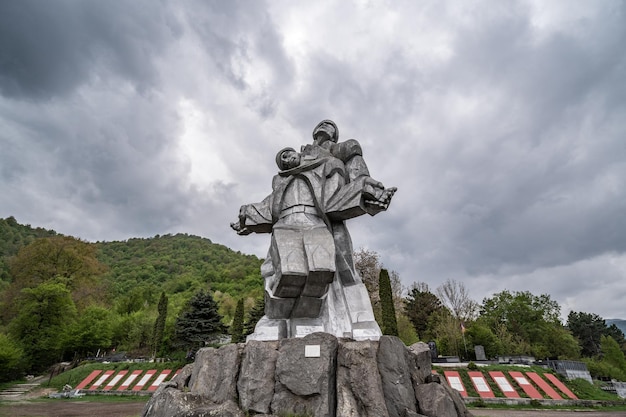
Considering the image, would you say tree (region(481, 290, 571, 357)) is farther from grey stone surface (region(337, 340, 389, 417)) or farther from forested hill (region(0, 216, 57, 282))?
forested hill (region(0, 216, 57, 282))

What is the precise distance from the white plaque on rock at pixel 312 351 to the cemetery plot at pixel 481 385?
14360 mm

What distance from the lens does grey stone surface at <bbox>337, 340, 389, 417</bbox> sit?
3643mm

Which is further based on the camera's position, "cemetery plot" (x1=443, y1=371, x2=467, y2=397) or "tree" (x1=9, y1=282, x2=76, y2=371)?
"tree" (x1=9, y1=282, x2=76, y2=371)

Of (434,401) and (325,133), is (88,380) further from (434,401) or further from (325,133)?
(434,401)

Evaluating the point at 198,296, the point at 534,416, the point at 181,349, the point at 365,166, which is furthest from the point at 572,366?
the point at 181,349

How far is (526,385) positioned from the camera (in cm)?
1534

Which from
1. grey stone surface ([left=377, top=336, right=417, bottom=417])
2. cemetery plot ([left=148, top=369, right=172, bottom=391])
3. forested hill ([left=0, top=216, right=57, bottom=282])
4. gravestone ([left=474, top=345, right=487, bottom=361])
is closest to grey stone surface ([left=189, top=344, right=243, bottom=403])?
grey stone surface ([left=377, top=336, right=417, bottom=417])

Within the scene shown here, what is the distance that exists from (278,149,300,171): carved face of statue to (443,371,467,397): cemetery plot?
1406 centimetres

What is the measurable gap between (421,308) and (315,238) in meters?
38.3

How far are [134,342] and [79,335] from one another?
936 centimetres

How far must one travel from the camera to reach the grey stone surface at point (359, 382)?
12.0 ft

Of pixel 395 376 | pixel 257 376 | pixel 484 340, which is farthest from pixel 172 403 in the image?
pixel 484 340

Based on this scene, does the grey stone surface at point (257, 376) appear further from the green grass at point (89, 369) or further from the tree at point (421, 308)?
the tree at point (421, 308)

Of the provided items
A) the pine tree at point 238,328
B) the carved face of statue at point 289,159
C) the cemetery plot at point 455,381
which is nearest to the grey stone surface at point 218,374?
the carved face of statue at point 289,159
